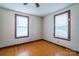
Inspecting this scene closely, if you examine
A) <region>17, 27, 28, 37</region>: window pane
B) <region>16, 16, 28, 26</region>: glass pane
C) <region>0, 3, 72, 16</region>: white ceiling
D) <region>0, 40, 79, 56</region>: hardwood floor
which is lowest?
<region>0, 40, 79, 56</region>: hardwood floor

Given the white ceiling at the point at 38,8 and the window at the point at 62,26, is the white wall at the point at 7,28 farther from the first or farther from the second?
the window at the point at 62,26

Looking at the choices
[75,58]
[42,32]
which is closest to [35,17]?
[42,32]

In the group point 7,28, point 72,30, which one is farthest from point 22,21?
point 72,30

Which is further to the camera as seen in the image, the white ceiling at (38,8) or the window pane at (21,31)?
the window pane at (21,31)

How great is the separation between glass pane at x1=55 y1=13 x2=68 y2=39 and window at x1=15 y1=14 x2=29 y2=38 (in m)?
0.58

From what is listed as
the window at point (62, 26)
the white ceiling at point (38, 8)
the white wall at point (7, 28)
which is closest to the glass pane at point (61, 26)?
the window at point (62, 26)

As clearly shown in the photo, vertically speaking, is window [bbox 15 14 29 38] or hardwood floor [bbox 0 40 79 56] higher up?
window [bbox 15 14 29 38]

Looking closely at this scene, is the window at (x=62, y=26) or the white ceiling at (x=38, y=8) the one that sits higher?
the white ceiling at (x=38, y=8)

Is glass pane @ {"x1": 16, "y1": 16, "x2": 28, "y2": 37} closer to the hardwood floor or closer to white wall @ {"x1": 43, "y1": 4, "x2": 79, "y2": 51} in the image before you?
the hardwood floor

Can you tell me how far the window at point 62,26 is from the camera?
42.6 inches

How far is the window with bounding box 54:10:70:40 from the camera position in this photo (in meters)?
1.08

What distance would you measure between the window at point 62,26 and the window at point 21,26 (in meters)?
0.57

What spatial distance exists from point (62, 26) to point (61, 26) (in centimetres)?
2

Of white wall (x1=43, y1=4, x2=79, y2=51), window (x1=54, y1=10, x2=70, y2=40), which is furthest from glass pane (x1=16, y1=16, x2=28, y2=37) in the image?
window (x1=54, y1=10, x2=70, y2=40)
